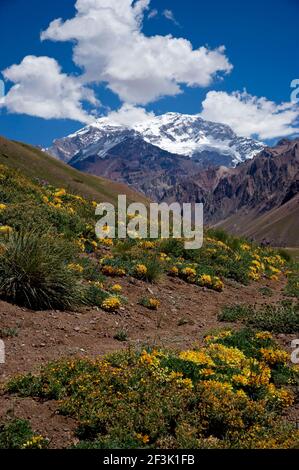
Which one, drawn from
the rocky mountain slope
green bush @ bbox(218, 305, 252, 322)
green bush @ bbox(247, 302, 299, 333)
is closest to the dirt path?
green bush @ bbox(218, 305, 252, 322)

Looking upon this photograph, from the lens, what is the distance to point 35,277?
10.3m

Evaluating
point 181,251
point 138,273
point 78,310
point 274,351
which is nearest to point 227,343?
point 274,351

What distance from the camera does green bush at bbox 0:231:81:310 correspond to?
10227 millimetres

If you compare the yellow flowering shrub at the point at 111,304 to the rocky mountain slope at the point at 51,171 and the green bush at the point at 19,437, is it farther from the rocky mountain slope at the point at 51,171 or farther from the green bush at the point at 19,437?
the rocky mountain slope at the point at 51,171

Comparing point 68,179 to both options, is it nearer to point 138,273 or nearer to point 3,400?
point 138,273

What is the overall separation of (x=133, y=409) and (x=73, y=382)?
1087 mm

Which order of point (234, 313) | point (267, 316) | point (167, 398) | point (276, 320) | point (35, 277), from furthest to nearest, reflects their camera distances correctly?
point (234, 313), point (267, 316), point (276, 320), point (35, 277), point (167, 398)

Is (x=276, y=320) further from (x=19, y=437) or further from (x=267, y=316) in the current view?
(x=19, y=437)

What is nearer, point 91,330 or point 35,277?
point 91,330

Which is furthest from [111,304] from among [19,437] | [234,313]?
[19,437]

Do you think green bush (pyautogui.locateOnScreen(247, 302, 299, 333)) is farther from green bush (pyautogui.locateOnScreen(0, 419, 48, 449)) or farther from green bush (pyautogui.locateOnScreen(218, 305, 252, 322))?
green bush (pyautogui.locateOnScreen(0, 419, 48, 449))

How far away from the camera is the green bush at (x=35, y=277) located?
10227mm

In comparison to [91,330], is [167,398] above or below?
below
